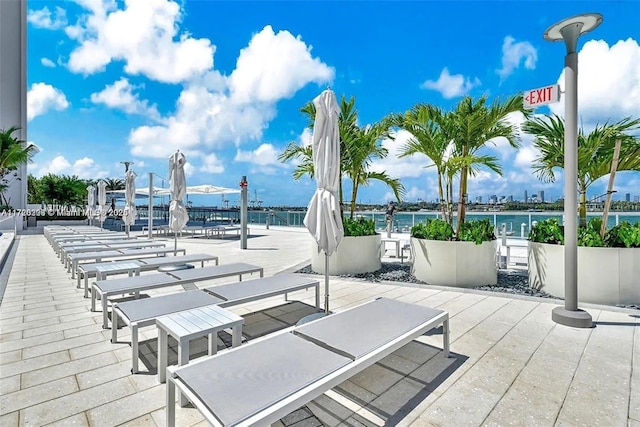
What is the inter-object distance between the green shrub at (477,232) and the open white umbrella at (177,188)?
565cm

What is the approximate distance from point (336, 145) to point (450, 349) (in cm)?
227

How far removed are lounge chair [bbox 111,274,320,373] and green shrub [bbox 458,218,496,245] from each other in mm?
2780

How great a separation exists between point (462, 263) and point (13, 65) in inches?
1458

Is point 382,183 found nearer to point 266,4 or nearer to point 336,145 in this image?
point 336,145

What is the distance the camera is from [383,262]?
293 inches

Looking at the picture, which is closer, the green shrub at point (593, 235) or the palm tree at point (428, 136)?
the green shrub at point (593, 235)

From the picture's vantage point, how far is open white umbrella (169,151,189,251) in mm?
6750

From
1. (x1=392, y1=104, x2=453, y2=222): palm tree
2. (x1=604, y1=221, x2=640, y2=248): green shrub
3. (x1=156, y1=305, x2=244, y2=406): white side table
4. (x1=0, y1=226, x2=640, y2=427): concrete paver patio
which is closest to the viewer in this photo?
(x1=0, y1=226, x2=640, y2=427): concrete paver patio

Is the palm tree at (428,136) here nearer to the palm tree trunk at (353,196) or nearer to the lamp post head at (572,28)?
the palm tree trunk at (353,196)

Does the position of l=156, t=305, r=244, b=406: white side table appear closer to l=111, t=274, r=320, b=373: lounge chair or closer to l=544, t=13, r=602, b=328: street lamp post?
l=111, t=274, r=320, b=373: lounge chair

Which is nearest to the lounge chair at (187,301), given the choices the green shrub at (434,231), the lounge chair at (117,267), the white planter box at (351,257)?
the lounge chair at (117,267)

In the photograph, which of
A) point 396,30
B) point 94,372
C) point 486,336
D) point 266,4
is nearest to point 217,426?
point 94,372

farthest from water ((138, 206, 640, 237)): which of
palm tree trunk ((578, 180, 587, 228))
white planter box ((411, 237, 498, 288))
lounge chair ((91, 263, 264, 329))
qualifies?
lounge chair ((91, 263, 264, 329))

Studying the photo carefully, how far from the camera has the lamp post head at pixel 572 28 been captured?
3.28 m
